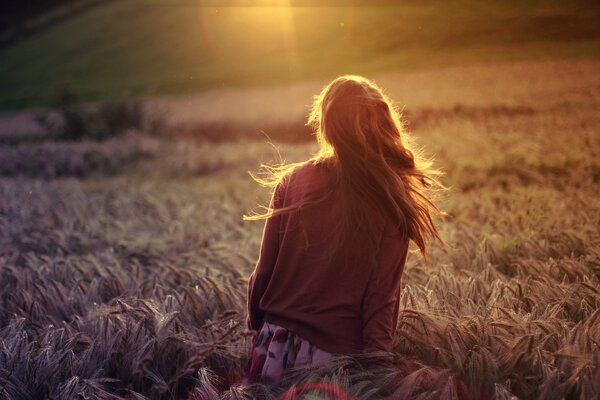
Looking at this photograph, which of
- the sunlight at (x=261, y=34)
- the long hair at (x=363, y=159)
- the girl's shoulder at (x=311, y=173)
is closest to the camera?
the long hair at (x=363, y=159)

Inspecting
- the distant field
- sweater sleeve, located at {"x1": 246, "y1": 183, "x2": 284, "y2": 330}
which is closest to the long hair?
sweater sleeve, located at {"x1": 246, "y1": 183, "x2": 284, "y2": 330}

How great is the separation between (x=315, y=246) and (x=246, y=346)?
76cm

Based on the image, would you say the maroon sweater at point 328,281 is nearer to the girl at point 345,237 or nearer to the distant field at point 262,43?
the girl at point 345,237

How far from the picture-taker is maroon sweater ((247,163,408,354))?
2.96 meters

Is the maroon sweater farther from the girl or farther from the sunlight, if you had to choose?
the sunlight

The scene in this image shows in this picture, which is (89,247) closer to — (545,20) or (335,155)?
(335,155)

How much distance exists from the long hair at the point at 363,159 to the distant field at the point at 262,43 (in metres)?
5.64

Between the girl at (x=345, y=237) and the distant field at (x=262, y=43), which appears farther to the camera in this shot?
the distant field at (x=262, y=43)

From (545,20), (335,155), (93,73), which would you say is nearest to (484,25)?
(545,20)

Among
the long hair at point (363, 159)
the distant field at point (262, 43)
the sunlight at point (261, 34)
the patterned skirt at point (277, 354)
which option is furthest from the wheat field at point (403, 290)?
the sunlight at point (261, 34)

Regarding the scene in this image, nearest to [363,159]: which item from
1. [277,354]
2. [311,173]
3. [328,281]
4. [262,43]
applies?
[311,173]

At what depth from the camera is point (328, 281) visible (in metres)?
3.01

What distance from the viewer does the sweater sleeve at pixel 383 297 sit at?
9.56 feet

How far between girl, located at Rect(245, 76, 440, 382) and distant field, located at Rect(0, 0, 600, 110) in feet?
18.7
